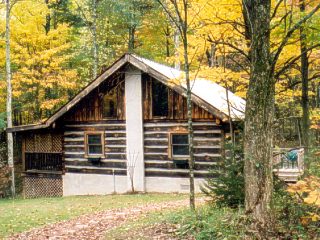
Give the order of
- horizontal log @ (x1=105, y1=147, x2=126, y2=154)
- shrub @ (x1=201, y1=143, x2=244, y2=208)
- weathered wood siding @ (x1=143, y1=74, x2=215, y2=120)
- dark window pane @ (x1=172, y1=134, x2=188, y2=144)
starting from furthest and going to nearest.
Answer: horizontal log @ (x1=105, y1=147, x2=126, y2=154) < dark window pane @ (x1=172, y1=134, x2=188, y2=144) < weathered wood siding @ (x1=143, y1=74, x2=215, y2=120) < shrub @ (x1=201, y1=143, x2=244, y2=208)

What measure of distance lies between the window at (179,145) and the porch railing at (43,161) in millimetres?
7583

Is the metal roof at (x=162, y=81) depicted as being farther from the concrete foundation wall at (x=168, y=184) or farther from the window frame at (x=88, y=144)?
the concrete foundation wall at (x=168, y=184)

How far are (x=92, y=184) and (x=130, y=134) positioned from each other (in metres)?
3.82

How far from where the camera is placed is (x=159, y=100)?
20016 mm

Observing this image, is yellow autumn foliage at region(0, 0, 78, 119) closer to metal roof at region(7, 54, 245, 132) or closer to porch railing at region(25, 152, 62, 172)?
porch railing at region(25, 152, 62, 172)

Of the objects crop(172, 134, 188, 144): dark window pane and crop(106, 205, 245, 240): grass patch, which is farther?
crop(172, 134, 188, 144): dark window pane

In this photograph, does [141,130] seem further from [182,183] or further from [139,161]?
[182,183]

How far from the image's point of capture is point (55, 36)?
27.3 m

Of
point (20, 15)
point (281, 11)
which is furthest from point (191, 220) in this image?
point (20, 15)

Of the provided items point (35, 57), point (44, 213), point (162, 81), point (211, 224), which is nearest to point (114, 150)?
point (162, 81)

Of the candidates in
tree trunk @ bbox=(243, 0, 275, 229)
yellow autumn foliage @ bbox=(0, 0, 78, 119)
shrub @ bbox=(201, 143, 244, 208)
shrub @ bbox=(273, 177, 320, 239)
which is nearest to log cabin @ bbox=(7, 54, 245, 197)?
yellow autumn foliage @ bbox=(0, 0, 78, 119)

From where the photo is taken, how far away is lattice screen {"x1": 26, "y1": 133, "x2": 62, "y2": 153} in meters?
23.4

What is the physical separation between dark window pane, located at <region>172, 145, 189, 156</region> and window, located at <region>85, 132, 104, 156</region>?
4.34m

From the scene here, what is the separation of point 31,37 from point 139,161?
501 inches
